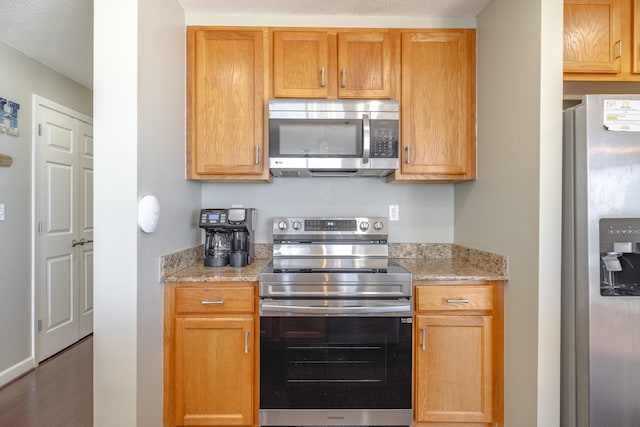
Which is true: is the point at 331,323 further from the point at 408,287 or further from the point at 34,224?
the point at 34,224

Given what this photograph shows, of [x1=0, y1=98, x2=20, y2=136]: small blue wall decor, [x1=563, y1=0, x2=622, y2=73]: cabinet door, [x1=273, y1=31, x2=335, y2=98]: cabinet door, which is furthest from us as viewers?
[x1=0, y1=98, x2=20, y2=136]: small blue wall decor

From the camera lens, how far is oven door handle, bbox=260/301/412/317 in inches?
68.1

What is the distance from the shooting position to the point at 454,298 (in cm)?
177

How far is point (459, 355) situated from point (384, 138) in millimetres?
1278

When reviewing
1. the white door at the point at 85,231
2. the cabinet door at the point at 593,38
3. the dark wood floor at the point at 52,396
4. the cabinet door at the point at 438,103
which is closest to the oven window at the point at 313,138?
the cabinet door at the point at 438,103

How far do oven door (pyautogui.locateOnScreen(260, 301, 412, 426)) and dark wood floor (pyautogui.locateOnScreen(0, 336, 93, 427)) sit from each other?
4.03 feet

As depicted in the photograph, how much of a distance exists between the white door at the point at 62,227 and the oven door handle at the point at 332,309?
2259 mm

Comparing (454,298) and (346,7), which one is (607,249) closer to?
(454,298)

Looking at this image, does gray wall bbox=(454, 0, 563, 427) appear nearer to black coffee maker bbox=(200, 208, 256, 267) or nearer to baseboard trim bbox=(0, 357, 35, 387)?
black coffee maker bbox=(200, 208, 256, 267)

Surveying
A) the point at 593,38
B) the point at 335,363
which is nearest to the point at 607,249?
the point at 593,38

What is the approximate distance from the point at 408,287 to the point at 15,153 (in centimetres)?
299

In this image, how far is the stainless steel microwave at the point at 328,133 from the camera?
197 cm

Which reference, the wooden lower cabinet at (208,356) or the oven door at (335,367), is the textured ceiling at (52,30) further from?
the oven door at (335,367)

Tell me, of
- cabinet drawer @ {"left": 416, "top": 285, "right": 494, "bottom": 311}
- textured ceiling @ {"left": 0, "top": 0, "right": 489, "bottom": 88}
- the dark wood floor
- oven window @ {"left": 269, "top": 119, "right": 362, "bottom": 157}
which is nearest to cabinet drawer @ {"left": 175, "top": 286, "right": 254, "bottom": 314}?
oven window @ {"left": 269, "top": 119, "right": 362, "bottom": 157}
